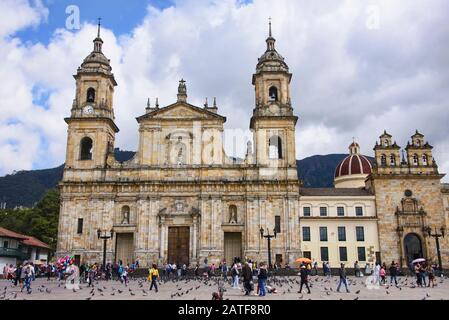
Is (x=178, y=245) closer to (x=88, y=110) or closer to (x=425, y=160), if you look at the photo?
(x=88, y=110)

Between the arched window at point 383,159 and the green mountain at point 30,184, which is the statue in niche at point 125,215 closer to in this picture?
the arched window at point 383,159

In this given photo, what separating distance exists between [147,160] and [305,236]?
17835 millimetres

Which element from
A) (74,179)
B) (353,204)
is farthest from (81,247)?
(353,204)

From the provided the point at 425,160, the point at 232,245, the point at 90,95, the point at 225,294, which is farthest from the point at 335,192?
the point at 225,294

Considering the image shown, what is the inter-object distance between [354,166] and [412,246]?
1787 centimetres

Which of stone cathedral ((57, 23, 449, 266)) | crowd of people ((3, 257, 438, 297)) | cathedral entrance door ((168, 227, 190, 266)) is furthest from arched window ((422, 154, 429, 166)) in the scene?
cathedral entrance door ((168, 227, 190, 266))

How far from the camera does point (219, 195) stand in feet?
145

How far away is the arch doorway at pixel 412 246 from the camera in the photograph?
4594cm

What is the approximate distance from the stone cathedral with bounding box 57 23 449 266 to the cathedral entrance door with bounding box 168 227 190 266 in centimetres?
10

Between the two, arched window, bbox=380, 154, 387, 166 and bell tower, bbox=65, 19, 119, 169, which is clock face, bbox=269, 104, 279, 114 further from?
bell tower, bbox=65, 19, 119, 169

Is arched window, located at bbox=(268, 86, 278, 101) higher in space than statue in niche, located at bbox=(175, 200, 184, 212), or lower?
higher

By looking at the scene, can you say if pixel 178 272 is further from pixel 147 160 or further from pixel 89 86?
pixel 89 86

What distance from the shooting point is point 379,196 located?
1869 inches

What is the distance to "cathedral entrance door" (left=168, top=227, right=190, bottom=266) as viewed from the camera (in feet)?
143
